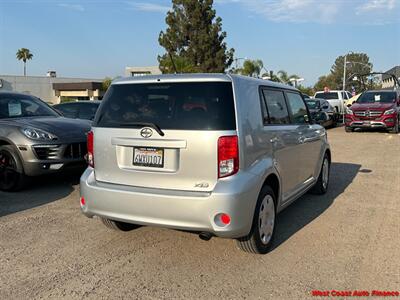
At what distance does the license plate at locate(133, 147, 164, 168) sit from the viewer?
3.87 metres

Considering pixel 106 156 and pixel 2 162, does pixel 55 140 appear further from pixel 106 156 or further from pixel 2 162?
pixel 106 156

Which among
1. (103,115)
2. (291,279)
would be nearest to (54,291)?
(103,115)

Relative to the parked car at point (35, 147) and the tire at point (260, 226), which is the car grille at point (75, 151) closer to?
the parked car at point (35, 147)

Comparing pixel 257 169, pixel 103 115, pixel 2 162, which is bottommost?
pixel 2 162

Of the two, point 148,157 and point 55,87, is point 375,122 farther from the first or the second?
point 55,87

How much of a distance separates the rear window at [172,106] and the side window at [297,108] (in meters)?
1.78

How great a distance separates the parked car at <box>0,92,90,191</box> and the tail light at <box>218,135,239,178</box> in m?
3.76

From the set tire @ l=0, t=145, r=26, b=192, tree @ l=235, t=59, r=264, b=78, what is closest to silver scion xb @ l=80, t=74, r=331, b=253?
tire @ l=0, t=145, r=26, b=192

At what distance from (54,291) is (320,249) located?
8.59 feet

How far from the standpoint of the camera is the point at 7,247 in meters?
4.50

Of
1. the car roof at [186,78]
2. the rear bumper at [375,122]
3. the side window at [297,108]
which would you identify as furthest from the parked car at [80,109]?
the rear bumper at [375,122]

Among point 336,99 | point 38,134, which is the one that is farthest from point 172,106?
point 336,99

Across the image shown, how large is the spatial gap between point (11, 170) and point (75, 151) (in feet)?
3.52

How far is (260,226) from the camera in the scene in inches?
164
